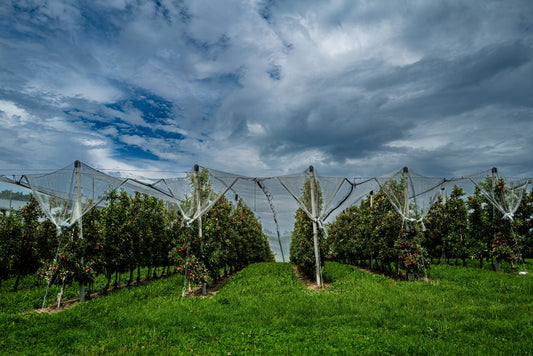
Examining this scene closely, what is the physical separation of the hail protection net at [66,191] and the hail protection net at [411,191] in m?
14.9

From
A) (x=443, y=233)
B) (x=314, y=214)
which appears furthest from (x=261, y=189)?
(x=443, y=233)

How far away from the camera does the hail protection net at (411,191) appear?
15.5 meters

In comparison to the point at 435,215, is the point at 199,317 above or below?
below

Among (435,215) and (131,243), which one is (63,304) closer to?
(131,243)

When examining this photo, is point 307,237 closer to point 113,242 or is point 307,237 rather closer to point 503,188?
point 113,242

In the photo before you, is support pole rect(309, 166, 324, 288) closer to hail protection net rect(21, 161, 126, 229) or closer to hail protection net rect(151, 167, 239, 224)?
hail protection net rect(151, 167, 239, 224)

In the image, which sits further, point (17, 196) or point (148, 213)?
point (17, 196)

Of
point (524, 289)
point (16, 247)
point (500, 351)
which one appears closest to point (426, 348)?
point (500, 351)

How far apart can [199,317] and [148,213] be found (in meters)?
10.9

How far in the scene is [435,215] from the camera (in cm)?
2408

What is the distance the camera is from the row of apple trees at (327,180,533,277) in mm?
15546

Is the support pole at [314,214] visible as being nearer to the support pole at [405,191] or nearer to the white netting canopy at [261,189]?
the white netting canopy at [261,189]

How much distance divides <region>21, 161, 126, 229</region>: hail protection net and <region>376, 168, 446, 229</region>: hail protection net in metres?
14.9

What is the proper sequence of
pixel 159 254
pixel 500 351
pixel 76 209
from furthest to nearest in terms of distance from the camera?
pixel 159 254, pixel 76 209, pixel 500 351
